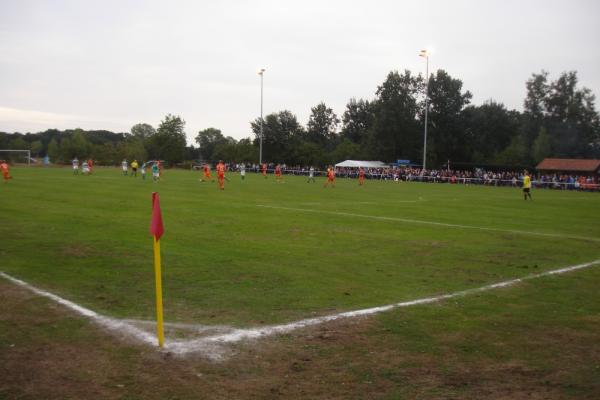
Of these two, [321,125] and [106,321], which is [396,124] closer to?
[321,125]

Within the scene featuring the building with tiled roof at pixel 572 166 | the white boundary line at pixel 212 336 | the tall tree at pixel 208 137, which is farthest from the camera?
the tall tree at pixel 208 137

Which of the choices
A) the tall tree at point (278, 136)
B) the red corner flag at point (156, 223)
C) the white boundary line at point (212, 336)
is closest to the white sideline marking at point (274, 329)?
the white boundary line at point (212, 336)

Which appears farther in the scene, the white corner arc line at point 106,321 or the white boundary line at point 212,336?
the white corner arc line at point 106,321

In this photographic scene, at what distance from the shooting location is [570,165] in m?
66.5

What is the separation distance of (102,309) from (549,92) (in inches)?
3834

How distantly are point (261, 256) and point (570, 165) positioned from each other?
2562 inches

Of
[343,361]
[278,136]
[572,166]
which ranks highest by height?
[278,136]

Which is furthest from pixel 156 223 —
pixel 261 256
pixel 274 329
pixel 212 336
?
pixel 261 256

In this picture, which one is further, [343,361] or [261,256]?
[261,256]

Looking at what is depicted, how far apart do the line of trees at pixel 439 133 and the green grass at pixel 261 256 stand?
67.8 meters

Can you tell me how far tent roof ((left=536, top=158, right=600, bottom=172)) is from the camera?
64.2 m

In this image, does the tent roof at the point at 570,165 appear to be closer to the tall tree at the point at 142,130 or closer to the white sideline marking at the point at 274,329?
the white sideline marking at the point at 274,329

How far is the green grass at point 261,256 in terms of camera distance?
25.9 feet

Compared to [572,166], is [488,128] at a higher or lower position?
higher
